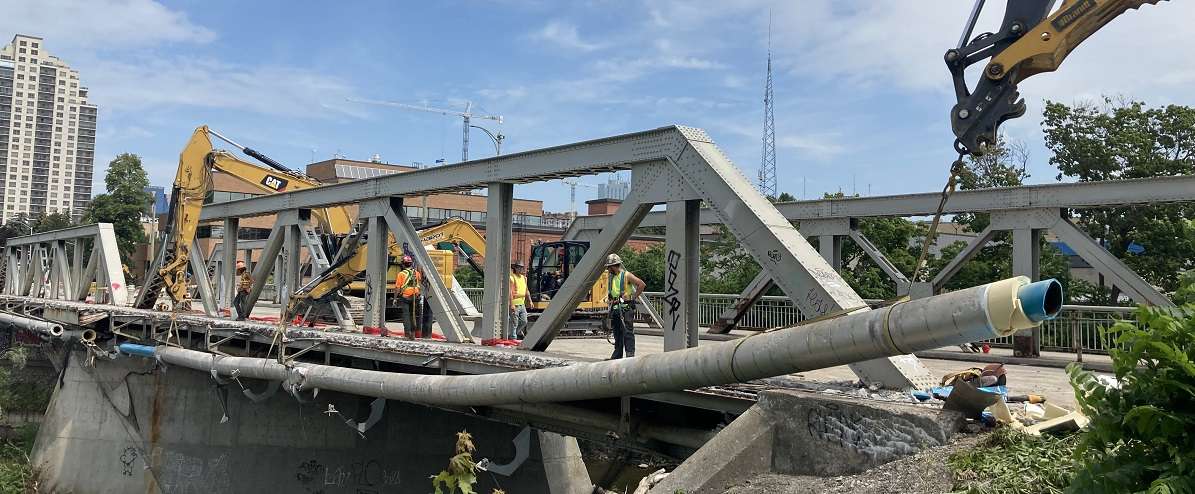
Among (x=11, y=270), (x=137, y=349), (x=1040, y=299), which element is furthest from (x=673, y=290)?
(x=11, y=270)

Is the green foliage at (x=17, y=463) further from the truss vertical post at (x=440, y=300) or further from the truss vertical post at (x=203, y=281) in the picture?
the truss vertical post at (x=440, y=300)

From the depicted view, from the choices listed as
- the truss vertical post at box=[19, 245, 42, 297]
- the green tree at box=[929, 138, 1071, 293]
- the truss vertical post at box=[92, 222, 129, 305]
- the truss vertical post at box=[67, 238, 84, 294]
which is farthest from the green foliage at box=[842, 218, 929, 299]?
the truss vertical post at box=[19, 245, 42, 297]

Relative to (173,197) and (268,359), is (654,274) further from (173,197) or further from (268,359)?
(268,359)

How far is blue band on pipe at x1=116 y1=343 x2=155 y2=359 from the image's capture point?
54.7 feet

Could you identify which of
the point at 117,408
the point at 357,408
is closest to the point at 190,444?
the point at 117,408

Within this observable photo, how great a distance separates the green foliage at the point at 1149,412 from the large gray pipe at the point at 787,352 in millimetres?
728

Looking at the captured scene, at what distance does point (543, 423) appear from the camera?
10.8 meters

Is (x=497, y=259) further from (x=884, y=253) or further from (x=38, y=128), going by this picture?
(x=38, y=128)

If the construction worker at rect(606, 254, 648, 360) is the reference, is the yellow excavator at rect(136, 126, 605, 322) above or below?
above

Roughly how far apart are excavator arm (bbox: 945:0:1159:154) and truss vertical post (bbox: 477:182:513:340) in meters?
6.13

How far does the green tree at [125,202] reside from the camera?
6538 centimetres

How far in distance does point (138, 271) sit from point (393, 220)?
5781 centimetres

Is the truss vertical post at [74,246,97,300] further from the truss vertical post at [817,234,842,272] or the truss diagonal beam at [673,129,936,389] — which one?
the truss diagonal beam at [673,129,936,389]

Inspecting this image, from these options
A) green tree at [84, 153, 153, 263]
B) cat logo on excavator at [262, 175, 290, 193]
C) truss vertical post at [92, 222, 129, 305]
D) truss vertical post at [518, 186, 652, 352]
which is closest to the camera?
truss vertical post at [518, 186, 652, 352]
